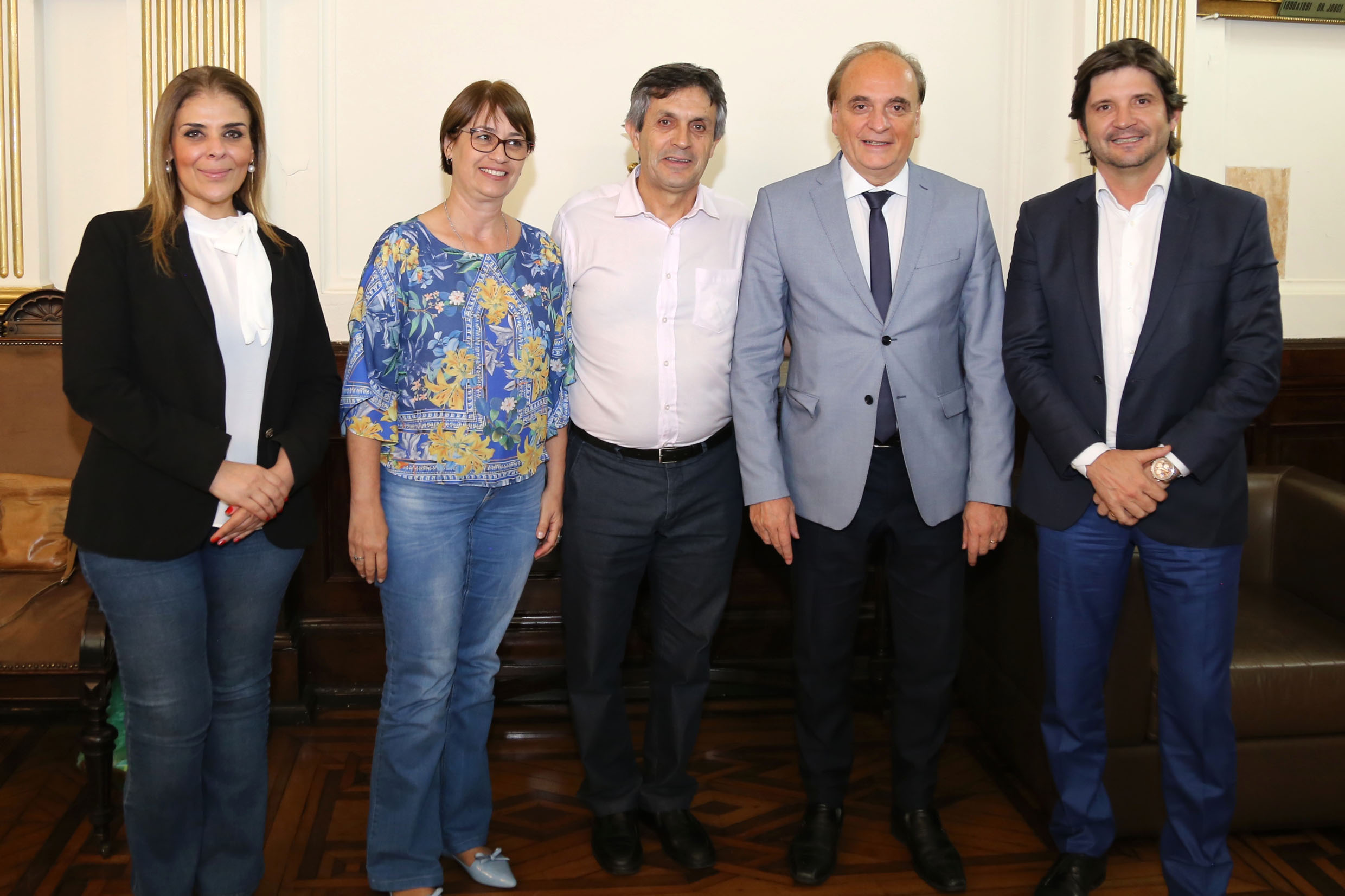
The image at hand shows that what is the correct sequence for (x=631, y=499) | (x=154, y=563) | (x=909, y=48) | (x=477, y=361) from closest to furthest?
(x=154, y=563) < (x=477, y=361) < (x=631, y=499) < (x=909, y=48)

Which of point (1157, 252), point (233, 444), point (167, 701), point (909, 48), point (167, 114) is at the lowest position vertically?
point (167, 701)

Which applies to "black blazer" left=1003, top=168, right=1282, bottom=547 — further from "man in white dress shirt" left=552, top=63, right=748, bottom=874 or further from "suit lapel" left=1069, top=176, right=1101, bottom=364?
"man in white dress shirt" left=552, top=63, right=748, bottom=874

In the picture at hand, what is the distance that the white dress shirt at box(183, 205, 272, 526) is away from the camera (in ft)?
6.47

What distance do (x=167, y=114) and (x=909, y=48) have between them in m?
2.41

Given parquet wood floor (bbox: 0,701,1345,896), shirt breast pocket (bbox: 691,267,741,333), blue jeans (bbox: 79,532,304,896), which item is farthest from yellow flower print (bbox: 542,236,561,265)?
parquet wood floor (bbox: 0,701,1345,896)

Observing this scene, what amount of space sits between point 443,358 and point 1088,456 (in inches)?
52.8

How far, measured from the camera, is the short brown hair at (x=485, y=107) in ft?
6.88

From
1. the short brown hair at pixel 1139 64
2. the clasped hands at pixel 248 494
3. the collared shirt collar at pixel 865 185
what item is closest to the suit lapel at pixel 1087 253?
the short brown hair at pixel 1139 64

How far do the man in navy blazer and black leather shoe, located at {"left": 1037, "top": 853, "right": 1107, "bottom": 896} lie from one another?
173 mm

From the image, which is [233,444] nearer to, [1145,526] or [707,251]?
[707,251]

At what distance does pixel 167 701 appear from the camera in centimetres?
196

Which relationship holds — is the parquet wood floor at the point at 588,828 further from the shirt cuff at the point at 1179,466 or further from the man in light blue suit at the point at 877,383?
the shirt cuff at the point at 1179,466

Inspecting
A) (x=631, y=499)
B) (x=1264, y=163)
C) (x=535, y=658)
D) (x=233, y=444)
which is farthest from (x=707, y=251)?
(x=1264, y=163)

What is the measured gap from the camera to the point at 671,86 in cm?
234
